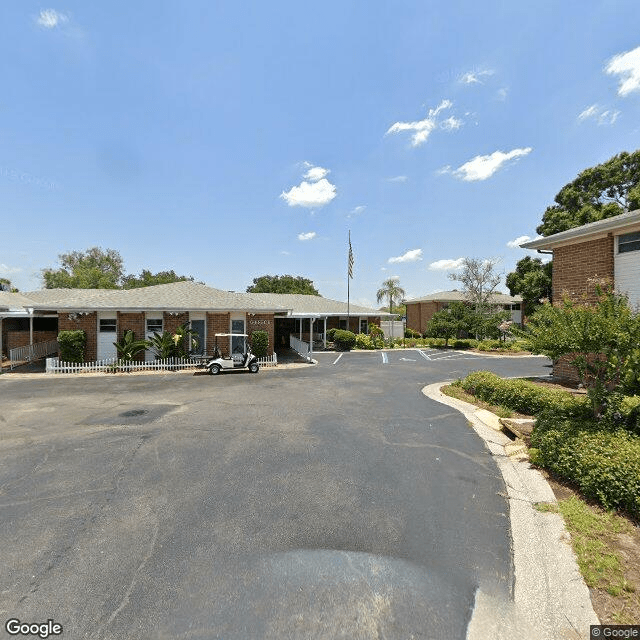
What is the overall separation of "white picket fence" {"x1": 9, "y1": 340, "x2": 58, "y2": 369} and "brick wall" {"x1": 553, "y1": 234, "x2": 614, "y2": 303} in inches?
1012

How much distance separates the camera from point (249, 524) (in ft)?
13.6

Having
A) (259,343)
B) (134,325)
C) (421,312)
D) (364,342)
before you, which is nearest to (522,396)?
(259,343)

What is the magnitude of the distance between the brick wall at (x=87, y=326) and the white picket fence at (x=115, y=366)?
0.61m

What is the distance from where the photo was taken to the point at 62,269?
53.3 meters

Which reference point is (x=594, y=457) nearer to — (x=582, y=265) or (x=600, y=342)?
(x=600, y=342)

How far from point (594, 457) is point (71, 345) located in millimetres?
19357

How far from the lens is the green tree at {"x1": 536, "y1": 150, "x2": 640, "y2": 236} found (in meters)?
27.6

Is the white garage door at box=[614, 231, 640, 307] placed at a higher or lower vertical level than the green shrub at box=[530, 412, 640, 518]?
higher

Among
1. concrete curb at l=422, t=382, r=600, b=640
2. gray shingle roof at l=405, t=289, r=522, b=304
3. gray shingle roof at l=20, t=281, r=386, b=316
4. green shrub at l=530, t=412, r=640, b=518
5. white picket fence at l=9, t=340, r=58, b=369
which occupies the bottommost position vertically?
concrete curb at l=422, t=382, r=600, b=640

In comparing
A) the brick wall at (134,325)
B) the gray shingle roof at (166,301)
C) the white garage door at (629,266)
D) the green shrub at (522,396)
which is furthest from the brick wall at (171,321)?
the white garage door at (629,266)

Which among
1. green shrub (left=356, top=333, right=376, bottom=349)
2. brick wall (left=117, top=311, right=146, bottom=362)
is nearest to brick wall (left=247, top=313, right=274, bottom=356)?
brick wall (left=117, top=311, right=146, bottom=362)

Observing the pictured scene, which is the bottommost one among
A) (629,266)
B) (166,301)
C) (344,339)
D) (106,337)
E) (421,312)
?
(344,339)

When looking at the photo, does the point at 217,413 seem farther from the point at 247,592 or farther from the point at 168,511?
the point at 247,592

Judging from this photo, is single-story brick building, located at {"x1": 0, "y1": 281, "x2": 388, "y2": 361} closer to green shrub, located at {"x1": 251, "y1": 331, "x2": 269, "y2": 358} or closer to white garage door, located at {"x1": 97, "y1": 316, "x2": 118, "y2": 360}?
white garage door, located at {"x1": 97, "y1": 316, "x2": 118, "y2": 360}
